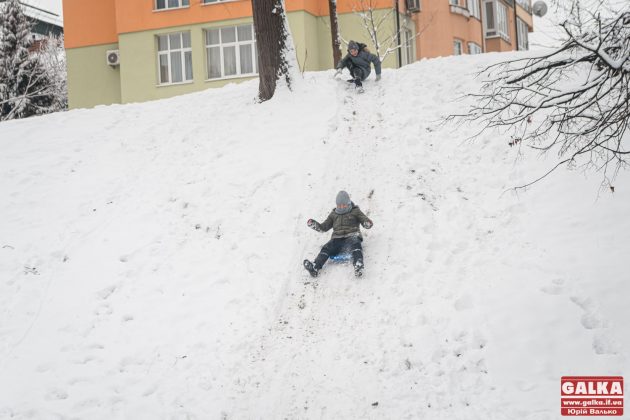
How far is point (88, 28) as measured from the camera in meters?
24.1

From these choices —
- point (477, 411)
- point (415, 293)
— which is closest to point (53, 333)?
point (415, 293)

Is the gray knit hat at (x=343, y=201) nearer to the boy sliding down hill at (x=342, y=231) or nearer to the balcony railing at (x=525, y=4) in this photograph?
the boy sliding down hill at (x=342, y=231)

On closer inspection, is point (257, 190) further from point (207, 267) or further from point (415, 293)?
point (415, 293)

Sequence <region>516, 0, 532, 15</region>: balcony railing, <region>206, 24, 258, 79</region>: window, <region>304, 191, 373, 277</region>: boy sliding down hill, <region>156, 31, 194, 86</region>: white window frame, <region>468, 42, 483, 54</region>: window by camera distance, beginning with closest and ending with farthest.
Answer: <region>304, 191, 373, 277</region>: boy sliding down hill
<region>206, 24, 258, 79</region>: window
<region>156, 31, 194, 86</region>: white window frame
<region>468, 42, 483, 54</region>: window
<region>516, 0, 532, 15</region>: balcony railing

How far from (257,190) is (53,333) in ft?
13.4

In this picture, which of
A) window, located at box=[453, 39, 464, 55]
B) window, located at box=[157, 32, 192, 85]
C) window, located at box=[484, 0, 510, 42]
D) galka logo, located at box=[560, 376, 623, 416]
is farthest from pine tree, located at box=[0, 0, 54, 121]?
galka logo, located at box=[560, 376, 623, 416]

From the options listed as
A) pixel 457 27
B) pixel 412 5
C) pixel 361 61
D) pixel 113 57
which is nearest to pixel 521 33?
pixel 457 27

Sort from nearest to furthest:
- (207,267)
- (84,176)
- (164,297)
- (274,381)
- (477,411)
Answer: (477,411), (274,381), (164,297), (207,267), (84,176)

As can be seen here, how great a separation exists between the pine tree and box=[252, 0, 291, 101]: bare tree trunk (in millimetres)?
16648

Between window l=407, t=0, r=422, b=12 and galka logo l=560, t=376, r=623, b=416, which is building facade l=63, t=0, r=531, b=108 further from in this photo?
galka logo l=560, t=376, r=623, b=416

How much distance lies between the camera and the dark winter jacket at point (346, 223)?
25.4 feet

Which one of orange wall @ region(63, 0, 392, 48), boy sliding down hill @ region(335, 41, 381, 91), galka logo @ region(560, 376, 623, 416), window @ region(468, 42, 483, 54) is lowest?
galka logo @ region(560, 376, 623, 416)

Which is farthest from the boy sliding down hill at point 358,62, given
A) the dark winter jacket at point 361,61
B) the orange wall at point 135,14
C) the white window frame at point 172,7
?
the white window frame at point 172,7

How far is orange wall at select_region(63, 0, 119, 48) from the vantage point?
2391 centimetres
